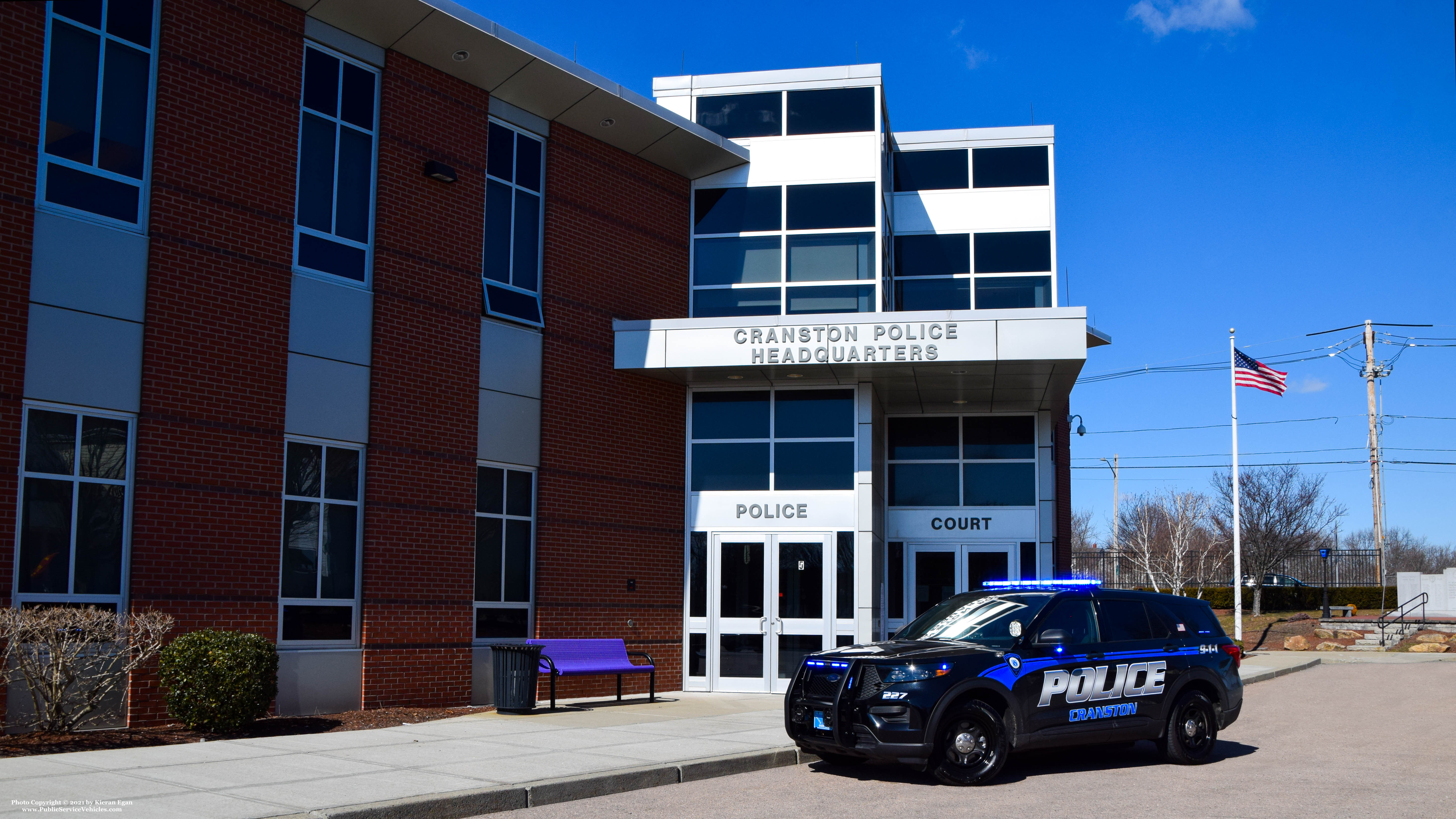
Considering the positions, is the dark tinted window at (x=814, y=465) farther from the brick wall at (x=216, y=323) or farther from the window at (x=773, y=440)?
the brick wall at (x=216, y=323)

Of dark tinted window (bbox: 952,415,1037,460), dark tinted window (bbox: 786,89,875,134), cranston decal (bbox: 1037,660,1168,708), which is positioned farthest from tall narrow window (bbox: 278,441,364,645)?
dark tinted window (bbox: 952,415,1037,460)

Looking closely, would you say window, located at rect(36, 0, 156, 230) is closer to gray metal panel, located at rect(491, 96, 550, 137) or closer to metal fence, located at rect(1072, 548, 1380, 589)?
gray metal panel, located at rect(491, 96, 550, 137)

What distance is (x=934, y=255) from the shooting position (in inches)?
827

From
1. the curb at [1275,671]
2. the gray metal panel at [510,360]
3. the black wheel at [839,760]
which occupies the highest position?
the gray metal panel at [510,360]

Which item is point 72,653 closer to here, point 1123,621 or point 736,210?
point 1123,621

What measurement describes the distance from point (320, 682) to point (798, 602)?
7.37 meters

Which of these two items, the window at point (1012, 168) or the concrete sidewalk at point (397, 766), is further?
the window at point (1012, 168)

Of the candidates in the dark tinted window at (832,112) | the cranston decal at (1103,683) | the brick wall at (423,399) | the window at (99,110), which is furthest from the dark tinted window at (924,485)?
the window at (99,110)

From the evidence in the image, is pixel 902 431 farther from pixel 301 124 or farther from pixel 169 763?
pixel 169 763

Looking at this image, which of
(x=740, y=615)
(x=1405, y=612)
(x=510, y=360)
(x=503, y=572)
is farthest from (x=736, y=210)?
(x=1405, y=612)

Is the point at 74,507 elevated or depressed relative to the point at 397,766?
elevated

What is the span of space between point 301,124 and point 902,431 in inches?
448

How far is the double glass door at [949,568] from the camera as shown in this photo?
1998 centimetres

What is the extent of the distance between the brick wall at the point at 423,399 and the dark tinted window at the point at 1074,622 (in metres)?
7.95
